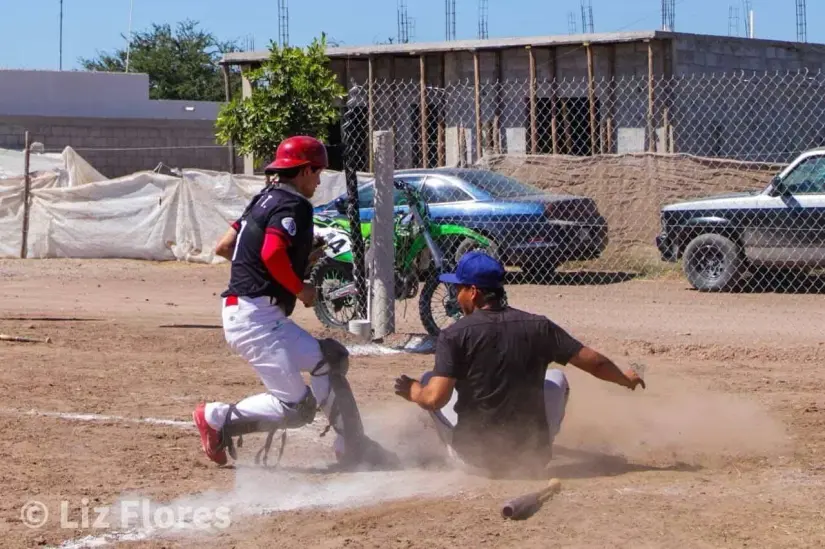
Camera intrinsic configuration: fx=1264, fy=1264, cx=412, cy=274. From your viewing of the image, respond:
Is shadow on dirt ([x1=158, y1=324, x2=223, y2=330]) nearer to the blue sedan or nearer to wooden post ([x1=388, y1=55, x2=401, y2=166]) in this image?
the blue sedan

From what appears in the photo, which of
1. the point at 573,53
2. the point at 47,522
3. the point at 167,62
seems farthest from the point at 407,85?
the point at 167,62

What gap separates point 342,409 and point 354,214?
5.03 metres

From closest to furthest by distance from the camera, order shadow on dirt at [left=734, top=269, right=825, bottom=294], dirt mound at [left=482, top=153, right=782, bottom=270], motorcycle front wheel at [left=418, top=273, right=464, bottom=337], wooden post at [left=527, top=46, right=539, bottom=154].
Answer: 1. motorcycle front wheel at [left=418, top=273, right=464, bottom=337]
2. shadow on dirt at [left=734, top=269, right=825, bottom=294]
3. dirt mound at [left=482, top=153, right=782, bottom=270]
4. wooden post at [left=527, top=46, right=539, bottom=154]

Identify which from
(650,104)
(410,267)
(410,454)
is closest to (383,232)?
(410,267)

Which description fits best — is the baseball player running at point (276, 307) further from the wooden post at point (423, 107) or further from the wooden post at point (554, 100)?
the wooden post at point (423, 107)

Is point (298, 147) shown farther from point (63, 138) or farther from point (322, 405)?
point (63, 138)

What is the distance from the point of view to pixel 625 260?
59.7 feet

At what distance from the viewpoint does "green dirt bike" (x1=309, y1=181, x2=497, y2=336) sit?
11.7m

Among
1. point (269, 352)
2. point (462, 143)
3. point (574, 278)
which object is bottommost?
point (574, 278)

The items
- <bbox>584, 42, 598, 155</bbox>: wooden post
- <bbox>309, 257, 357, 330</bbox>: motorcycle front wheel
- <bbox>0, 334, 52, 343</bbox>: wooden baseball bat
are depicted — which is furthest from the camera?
<bbox>584, 42, 598, 155</bbox>: wooden post

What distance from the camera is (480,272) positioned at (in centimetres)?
625

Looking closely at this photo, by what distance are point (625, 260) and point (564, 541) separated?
13.1 meters

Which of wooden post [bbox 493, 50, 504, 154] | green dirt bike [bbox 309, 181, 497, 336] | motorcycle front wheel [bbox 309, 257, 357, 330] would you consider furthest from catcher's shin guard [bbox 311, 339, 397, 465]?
wooden post [bbox 493, 50, 504, 154]

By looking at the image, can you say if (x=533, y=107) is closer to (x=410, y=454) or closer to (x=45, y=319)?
(x=45, y=319)
